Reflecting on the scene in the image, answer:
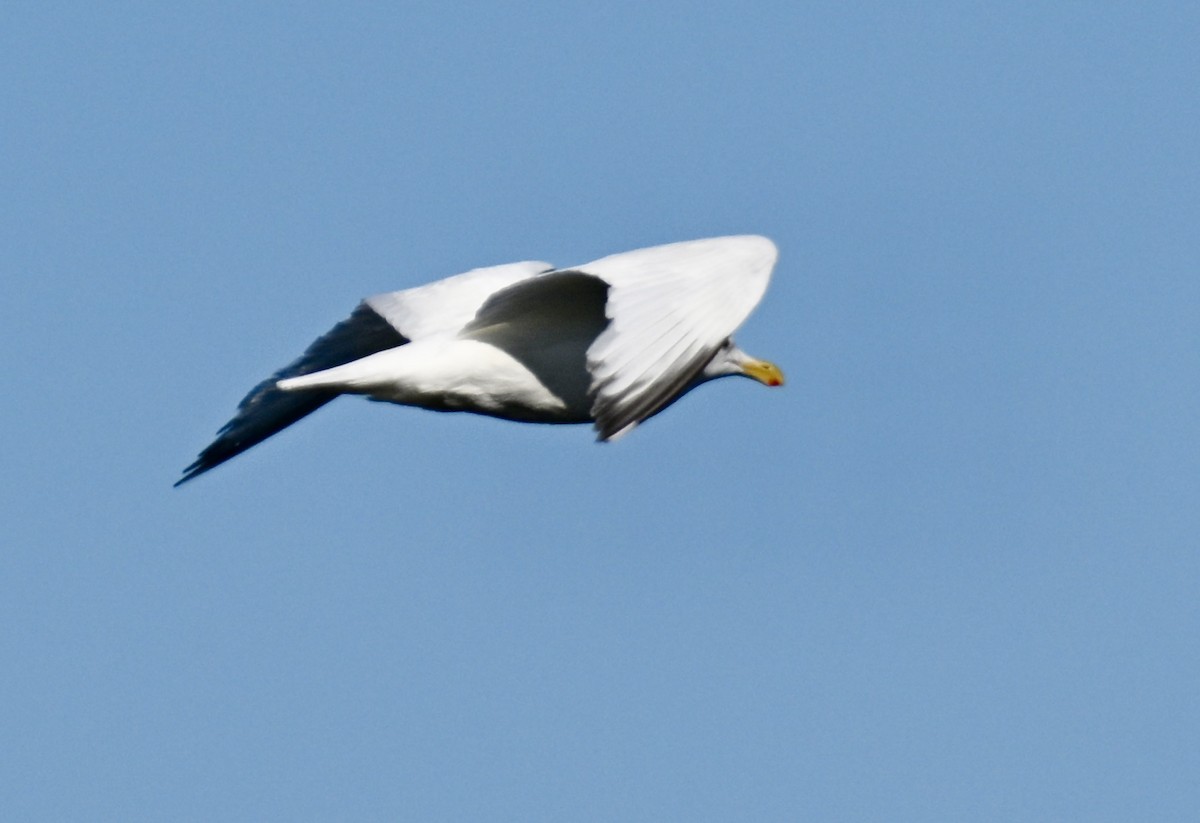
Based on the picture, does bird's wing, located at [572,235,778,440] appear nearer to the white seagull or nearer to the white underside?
the white seagull

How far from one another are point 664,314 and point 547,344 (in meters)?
2.07

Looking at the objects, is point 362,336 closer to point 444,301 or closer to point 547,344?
point 444,301

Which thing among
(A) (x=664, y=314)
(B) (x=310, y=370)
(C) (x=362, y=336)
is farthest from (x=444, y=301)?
(A) (x=664, y=314)

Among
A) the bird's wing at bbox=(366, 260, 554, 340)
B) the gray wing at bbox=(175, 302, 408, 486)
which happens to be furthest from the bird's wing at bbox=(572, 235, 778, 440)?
the gray wing at bbox=(175, 302, 408, 486)

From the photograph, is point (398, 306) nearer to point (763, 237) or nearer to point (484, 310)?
point (484, 310)

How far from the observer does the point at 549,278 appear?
13914mm

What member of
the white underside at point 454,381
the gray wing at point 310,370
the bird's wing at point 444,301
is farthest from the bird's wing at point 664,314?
the gray wing at point 310,370

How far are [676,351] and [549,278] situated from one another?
153cm

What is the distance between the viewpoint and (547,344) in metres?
14.8

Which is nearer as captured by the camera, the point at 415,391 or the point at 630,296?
the point at 630,296

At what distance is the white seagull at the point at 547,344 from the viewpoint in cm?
1262

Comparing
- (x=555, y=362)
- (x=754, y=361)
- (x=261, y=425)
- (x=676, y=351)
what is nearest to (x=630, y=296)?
(x=676, y=351)

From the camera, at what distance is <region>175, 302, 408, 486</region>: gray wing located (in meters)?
16.6

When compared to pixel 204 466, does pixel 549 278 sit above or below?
above
